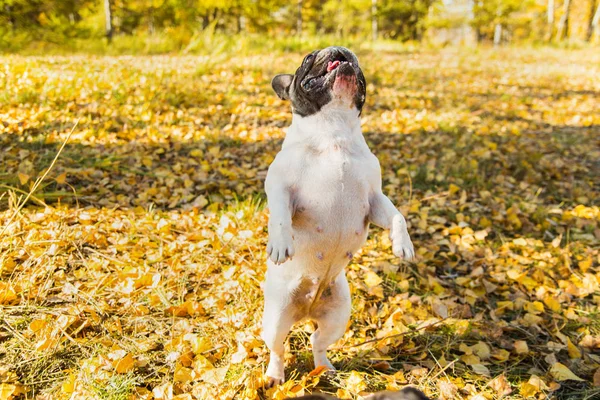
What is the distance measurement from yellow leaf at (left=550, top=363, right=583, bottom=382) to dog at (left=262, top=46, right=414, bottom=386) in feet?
4.43

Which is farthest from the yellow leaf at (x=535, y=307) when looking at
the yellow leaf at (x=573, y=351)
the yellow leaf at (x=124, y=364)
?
the yellow leaf at (x=124, y=364)

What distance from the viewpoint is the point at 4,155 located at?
400 cm

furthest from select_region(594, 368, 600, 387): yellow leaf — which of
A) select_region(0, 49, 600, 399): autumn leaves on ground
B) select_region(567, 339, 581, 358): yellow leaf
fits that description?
select_region(567, 339, 581, 358): yellow leaf

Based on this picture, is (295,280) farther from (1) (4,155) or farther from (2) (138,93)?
(2) (138,93)

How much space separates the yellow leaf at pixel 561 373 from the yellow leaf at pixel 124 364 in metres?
2.30

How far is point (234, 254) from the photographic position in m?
3.09

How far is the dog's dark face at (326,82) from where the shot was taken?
64.0 inches

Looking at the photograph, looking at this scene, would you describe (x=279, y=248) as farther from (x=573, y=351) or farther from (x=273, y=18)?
(x=273, y=18)

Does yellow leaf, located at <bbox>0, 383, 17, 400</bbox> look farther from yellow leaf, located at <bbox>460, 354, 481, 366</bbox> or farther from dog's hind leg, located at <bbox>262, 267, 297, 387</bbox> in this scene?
yellow leaf, located at <bbox>460, 354, 481, 366</bbox>

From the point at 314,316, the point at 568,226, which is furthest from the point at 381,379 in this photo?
the point at 568,226

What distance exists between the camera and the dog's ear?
186 cm

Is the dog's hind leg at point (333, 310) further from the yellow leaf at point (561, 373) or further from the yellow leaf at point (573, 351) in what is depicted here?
the yellow leaf at point (573, 351)

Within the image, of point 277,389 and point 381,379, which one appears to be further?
point 381,379

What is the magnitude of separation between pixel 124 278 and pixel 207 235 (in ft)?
2.49
